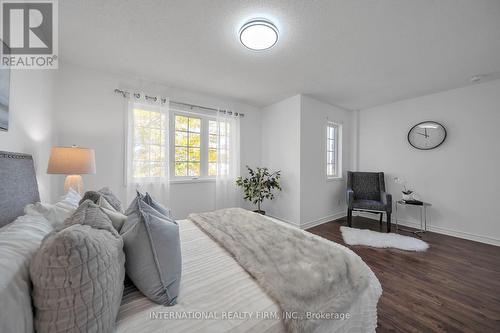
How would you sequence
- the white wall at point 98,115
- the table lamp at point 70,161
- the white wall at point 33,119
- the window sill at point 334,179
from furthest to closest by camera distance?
the window sill at point 334,179 < the white wall at point 98,115 < the table lamp at point 70,161 < the white wall at point 33,119

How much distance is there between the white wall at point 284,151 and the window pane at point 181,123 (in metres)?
1.72

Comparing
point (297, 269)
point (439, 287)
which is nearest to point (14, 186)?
point (297, 269)

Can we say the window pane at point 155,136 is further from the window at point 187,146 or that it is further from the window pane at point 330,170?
the window pane at point 330,170

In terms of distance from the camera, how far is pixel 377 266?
7.28 feet

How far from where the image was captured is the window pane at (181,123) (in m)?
3.24

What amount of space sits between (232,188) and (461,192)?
3935mm

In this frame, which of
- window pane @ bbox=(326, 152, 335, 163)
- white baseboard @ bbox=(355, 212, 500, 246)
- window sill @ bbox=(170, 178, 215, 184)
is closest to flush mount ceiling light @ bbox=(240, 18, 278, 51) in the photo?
window sill @ bbox=(170, 178, 215, 184)

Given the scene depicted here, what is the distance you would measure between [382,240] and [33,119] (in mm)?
4518

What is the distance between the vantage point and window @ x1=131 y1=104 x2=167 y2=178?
9.16 ft

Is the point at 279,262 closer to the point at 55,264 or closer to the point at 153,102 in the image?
the point at 55,264

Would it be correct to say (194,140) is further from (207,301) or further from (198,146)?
(207,301)

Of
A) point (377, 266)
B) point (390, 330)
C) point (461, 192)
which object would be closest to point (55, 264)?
point (390, 330)

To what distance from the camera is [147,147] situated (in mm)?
2848

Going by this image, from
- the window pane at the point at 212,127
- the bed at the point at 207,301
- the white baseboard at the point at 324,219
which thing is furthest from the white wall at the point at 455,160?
the window pane at the point at 212,127
